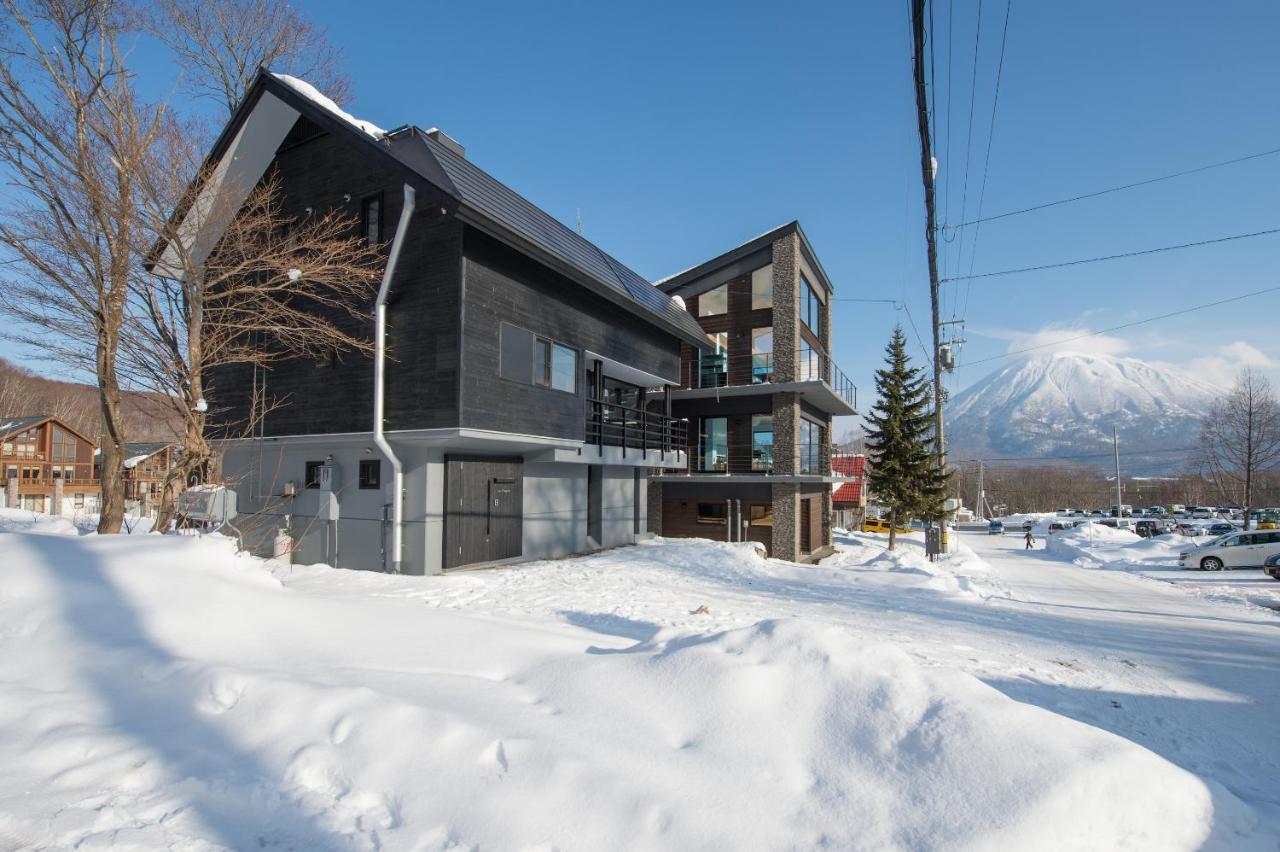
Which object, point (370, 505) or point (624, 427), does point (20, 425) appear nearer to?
point (370, 505)

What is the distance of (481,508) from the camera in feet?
44.1

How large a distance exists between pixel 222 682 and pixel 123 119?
9.18 metres

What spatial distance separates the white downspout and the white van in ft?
97.1

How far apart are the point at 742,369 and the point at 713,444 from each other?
3239mm

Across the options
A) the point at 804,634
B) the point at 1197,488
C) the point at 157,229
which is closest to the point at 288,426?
the point at 157,229

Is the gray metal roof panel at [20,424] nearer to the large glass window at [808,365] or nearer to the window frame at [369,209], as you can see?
the window frame at [369,209]

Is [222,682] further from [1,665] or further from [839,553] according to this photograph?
[839,553]

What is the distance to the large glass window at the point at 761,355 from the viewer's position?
→ 77.7 feet

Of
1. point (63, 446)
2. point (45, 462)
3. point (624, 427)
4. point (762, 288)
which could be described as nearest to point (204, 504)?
point (624, 427)

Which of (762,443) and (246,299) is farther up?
(246,299)

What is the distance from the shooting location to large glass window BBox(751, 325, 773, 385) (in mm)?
23688

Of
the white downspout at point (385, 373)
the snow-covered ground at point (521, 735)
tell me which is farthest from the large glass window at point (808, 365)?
the snow-covered ground at point (521, 735)

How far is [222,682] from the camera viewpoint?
434cm

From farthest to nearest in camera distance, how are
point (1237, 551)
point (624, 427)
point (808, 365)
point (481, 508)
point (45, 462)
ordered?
point (45, 462), point (808, 365), point (1237, 551), point (624, 427), point (481, 508)
